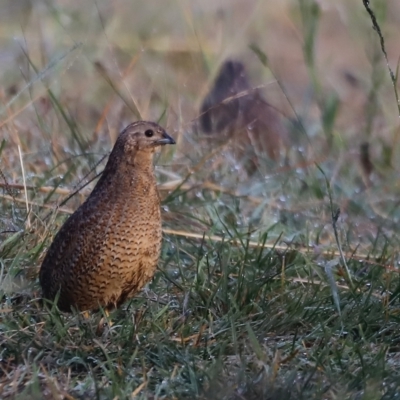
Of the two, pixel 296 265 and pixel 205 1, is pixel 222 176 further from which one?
pixel 205 1

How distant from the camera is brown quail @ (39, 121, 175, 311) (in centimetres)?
412

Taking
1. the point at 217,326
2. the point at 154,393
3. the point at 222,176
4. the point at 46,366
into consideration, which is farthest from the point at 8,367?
the point at 222,176

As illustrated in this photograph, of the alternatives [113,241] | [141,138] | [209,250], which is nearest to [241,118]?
[209,250]

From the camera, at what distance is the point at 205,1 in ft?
34.8

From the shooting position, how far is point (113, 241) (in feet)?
13.5

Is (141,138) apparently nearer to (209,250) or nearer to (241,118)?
(209,250)

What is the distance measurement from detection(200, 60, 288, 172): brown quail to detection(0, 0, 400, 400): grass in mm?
182

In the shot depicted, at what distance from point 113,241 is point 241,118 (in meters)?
3.39

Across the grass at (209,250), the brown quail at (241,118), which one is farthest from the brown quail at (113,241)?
the brown quail at (241,118)

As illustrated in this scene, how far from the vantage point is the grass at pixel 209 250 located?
11.8 ft

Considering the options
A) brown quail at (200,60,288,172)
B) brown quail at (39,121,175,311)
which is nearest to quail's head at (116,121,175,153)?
brown quail at (39,121,175,311)

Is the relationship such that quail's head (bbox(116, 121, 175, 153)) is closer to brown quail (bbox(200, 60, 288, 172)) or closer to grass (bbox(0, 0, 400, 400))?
grass (bbox(0, 0, 400, 400))

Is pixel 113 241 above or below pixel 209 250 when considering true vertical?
above

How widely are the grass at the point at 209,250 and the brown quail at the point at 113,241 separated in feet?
0.41
